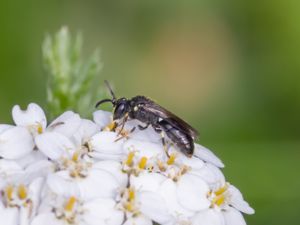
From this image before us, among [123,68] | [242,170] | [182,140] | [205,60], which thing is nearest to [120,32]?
[123,68]

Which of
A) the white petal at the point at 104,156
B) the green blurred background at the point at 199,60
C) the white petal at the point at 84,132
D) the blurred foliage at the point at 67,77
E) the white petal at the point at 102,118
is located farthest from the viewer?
the green blurred background at the point at 199,60

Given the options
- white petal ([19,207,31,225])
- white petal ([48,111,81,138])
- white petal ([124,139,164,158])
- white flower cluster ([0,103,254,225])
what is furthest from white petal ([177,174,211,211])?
white petal ([19,207,31,225])

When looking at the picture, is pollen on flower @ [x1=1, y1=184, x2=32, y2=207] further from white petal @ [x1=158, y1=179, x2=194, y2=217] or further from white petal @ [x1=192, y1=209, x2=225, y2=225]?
white petal @ [x1=192, y1=209, x2=225, y2=225]

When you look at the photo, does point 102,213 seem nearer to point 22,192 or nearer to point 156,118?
point 22,192

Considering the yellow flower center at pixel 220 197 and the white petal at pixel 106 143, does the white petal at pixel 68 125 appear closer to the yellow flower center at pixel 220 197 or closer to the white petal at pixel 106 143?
the white petal at pixel 106 143

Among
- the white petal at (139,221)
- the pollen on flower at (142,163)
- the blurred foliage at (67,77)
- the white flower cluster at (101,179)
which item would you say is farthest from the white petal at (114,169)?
the blurred foliage at (67,77)

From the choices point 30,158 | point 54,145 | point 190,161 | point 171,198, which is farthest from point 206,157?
point 30,158

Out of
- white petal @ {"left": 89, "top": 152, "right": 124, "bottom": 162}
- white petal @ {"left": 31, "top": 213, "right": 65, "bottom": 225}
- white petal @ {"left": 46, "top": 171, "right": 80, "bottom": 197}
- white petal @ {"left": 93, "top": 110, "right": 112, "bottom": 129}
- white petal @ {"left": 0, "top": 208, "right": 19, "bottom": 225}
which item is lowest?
white petal @ {"left": 0, "top": 208, "right": 19, "bottom": 225}
